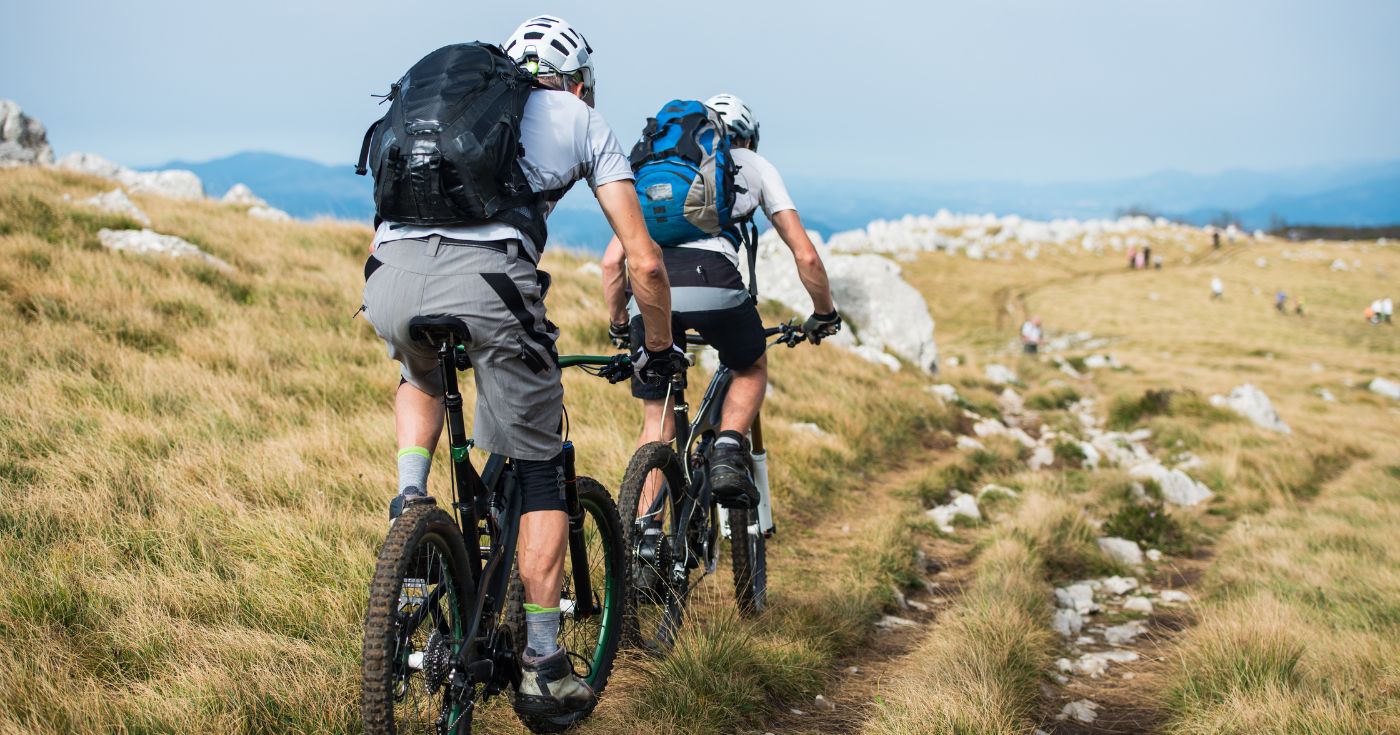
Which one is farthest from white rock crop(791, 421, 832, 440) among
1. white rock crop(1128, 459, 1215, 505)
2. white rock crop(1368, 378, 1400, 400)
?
white rock crop(1368, 378, 1400, 400)

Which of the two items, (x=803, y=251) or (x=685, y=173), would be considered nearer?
(x=685, y=173)

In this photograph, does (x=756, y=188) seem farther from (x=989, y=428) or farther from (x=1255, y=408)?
(x=1255, y=408)

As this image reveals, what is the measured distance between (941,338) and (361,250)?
125 ft

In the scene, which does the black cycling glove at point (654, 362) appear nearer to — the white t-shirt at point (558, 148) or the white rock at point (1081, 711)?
the white t-shirt at point (558, 148)

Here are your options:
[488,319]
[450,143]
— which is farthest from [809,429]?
[450,143]

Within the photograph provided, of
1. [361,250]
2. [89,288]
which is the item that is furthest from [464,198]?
[361,250]

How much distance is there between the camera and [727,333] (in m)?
4.57

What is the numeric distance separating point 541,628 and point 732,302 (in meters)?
1.98

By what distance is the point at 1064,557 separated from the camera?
725 centimetres

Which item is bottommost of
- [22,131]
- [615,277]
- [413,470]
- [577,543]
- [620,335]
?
[577,543]

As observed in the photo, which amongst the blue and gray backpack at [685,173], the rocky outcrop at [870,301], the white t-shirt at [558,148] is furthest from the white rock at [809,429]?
the rocky outcrop at [870,301]

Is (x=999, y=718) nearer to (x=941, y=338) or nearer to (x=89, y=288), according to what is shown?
(x=89, y=288)

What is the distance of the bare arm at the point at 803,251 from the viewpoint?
458 cm

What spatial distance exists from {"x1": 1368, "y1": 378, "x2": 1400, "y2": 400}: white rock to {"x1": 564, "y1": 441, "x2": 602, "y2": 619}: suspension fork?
30.6 meters
